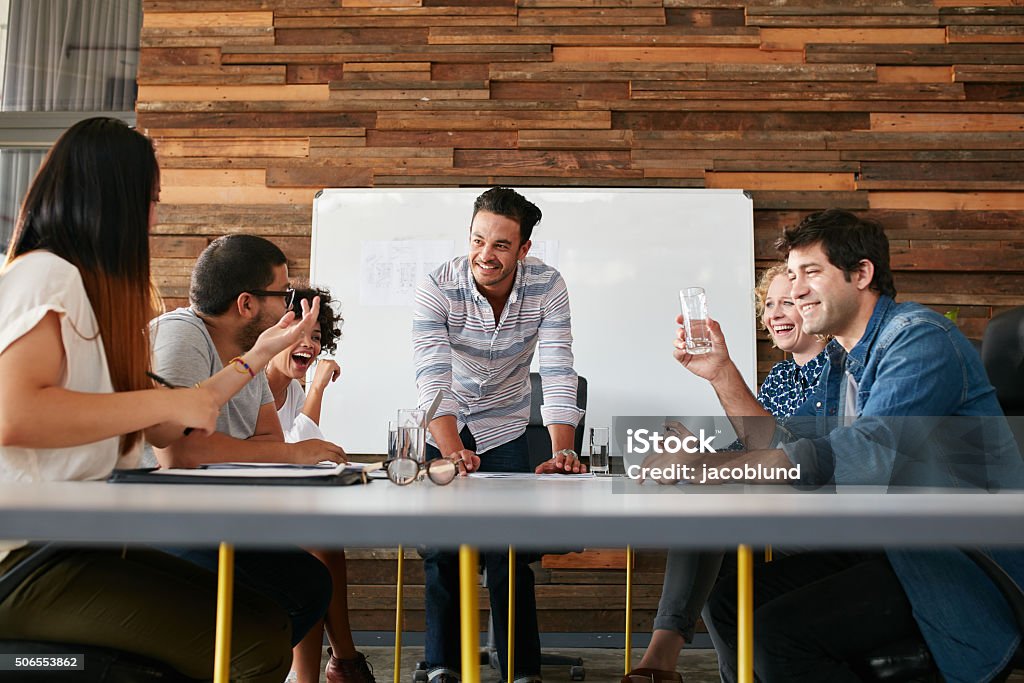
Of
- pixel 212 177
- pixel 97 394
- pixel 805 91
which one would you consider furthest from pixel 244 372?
pixel 805 91

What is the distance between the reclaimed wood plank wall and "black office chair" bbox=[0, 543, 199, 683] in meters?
2.85

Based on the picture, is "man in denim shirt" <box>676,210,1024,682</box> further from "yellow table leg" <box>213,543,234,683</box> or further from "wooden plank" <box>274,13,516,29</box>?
"wooden plank" <box>274,13,516,29</box>

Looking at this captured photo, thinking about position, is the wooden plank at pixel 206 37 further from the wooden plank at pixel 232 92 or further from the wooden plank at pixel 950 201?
the wooden plank at pixel 950 201

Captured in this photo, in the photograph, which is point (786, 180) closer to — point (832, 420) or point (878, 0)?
point (878, 0)

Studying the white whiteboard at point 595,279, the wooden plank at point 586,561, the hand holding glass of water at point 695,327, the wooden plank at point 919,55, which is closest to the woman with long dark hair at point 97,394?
the hand holding glass of water at point 695,327

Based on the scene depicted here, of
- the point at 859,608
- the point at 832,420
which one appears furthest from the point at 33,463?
the point at 832,420

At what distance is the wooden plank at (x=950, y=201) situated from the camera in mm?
3809

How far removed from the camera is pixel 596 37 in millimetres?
3910

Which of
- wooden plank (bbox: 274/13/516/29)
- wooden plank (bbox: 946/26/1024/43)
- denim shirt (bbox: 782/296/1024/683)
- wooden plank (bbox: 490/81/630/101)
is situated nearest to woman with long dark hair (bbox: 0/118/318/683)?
denim shirt (bbox: 782/296/1024/683)

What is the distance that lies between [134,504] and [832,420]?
1263 mm

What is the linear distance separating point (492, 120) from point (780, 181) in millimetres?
1307

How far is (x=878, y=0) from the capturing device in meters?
3.92

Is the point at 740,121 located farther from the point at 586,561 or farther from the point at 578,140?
the point at 586,561

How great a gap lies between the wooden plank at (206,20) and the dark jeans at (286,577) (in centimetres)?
307
